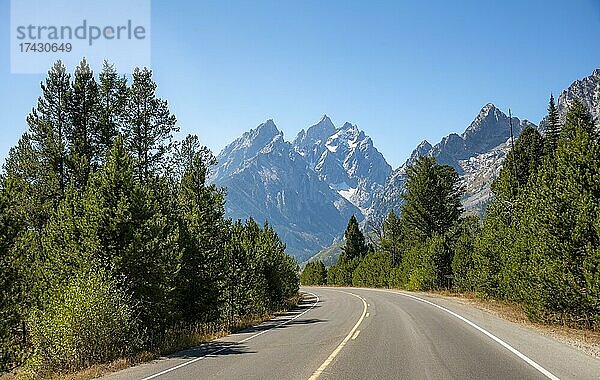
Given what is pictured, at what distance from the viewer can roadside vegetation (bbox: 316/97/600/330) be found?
59.6 feet

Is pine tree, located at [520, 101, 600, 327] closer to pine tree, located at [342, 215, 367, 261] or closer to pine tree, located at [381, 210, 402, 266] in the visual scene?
pine tree, located at [381, 210, 402, 266]

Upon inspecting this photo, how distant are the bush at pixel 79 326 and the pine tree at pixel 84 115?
13.8 meters

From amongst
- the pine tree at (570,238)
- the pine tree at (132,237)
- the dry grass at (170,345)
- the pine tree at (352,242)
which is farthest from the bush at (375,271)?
the pine tree at (132,237)

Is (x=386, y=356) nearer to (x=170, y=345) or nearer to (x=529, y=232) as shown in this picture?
(x=170, y=345)

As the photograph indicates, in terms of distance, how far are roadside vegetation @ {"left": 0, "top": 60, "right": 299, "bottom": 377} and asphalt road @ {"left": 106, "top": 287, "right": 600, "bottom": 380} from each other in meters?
2.24

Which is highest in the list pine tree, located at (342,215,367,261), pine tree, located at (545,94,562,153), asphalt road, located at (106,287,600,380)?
pine tree, located at (545,94,562,153)

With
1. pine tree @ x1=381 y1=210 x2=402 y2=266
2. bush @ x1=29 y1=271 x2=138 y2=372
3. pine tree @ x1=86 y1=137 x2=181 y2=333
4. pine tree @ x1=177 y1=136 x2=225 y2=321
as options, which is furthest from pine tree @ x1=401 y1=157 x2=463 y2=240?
bush @ x1=29 y1=271 x2=138 y2=372

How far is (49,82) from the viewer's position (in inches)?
1110

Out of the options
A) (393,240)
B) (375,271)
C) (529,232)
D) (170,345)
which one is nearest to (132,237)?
(170,345)

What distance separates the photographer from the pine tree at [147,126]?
3099cm

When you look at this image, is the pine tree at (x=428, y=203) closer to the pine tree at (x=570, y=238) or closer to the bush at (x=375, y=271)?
the bush at (x=375, y=271)

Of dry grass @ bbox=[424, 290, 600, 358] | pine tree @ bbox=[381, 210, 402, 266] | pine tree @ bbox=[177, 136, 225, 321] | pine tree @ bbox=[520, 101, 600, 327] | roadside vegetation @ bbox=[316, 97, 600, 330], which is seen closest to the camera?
dry grass @ bbox=[424, 290, 600, 358]

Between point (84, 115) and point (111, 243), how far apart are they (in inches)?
574

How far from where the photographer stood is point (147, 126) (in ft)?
103
